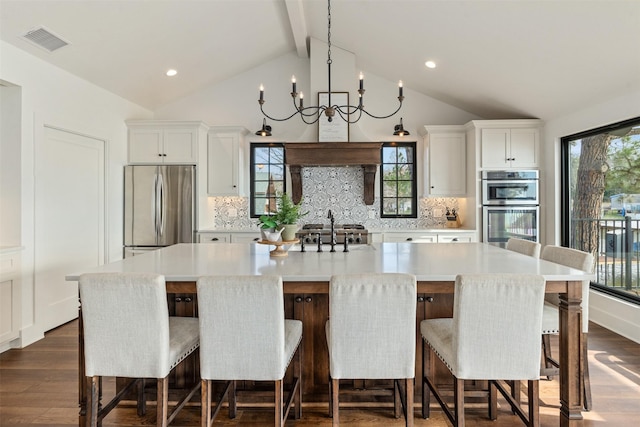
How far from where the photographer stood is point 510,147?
16.1 feet

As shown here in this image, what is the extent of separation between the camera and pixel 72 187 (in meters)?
4.10

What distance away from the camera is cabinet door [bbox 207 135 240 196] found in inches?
210

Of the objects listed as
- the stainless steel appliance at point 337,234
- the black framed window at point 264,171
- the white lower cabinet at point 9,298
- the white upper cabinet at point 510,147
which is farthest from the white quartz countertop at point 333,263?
the black framed window at point 264,171

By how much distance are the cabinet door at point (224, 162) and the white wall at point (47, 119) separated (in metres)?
1.22

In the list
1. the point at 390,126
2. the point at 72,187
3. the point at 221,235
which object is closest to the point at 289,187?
the point at 221,235

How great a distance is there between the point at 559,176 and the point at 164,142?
5193mm

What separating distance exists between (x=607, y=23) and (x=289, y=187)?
405cm

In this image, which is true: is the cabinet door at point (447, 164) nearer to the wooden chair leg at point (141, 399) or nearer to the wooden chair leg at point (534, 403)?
the wooden chair leg at point (534, 403)

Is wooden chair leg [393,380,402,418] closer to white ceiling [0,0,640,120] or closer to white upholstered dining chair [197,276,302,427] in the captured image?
white upholstered dining chair [197,276,302,427]

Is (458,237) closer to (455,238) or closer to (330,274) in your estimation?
(455,238)

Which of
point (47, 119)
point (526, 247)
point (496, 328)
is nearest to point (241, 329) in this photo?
point (496, 328)

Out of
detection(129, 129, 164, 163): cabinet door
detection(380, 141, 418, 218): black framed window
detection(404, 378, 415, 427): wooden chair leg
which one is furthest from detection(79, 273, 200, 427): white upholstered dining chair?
detection(380, 141, 418, 218): black framed window

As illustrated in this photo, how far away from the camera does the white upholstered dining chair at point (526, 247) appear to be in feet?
9.16

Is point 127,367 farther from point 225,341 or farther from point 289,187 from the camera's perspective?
point 289,187
